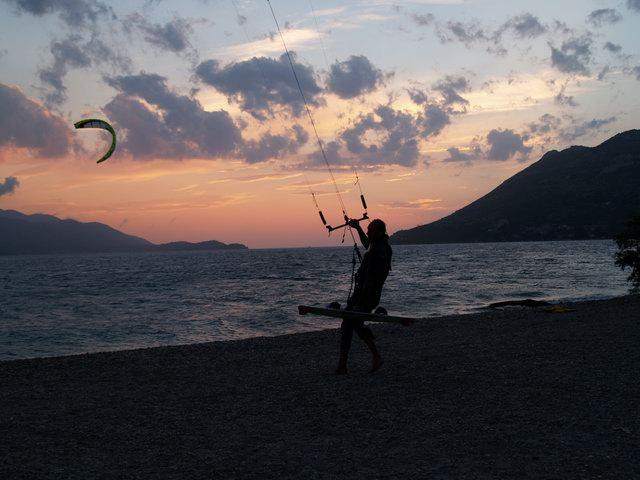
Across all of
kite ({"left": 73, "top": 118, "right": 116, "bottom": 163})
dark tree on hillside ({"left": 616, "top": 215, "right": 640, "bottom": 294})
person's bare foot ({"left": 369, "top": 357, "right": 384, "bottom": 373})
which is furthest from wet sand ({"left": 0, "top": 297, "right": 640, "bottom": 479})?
dark tree on hillside ({"left": 616, "top": 215, "right": 640, "bottom": 294})

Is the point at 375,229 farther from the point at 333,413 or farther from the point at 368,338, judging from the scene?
the point at 333,413

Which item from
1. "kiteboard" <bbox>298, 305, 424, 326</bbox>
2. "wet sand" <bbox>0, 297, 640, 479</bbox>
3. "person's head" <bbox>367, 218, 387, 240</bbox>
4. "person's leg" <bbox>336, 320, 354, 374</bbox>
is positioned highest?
"person's head" <bbox>367, 218, 387, 240</bbox>

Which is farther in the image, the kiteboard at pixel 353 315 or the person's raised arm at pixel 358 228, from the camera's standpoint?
the person's raised arm at pixel 358 228

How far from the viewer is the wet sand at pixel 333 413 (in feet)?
20.8

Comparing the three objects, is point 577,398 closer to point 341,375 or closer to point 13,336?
point 341,375

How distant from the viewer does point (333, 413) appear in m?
8.30

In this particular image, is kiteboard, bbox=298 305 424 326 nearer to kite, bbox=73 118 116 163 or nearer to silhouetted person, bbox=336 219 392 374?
silhouetted person, bbox=336 219 392 374

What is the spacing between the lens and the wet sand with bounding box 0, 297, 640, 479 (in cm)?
634

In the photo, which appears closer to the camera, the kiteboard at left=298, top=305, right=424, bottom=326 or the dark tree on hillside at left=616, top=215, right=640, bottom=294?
the kiteboard at left=298, top=305, right=424, bottom=326

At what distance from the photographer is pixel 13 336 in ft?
82.7

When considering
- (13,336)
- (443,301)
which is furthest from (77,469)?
(443,301)

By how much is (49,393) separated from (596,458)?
349 inches

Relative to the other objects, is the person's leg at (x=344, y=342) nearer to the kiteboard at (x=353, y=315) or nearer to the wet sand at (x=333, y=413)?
the wet sand at (x=333, y=413)

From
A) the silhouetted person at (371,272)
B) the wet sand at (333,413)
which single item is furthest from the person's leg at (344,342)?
the wet sand at (333,413)
